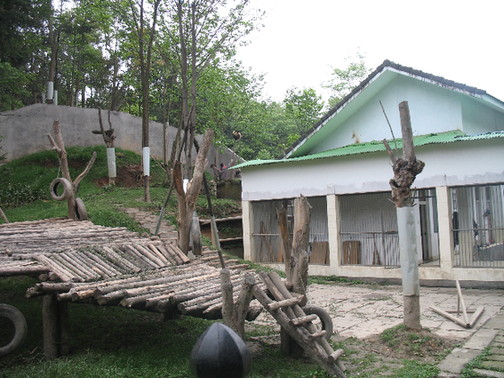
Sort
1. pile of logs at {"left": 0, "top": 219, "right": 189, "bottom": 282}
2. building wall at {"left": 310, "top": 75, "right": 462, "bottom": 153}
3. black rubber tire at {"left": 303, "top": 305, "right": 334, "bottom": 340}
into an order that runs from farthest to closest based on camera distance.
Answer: building wall at {"left": 310, "top": 75, "right": 462, "bottom": 153}, pile of logs at {"left": 0, "top": 219, "right": 189, "bottom": 282}, black rubber tire at {"left": 303, "top": 305, "right": 334, "bottom": 340}

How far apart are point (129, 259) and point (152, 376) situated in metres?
2.44

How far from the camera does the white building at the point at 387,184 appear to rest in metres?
11.4

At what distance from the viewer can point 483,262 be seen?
477 inches

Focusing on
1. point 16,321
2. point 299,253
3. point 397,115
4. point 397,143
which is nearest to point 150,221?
point 397,143

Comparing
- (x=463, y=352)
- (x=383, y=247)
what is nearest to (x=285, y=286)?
(x=463, y=352)

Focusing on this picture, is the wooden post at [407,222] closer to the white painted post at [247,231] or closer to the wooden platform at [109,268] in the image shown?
the wooden platform at [109,268]

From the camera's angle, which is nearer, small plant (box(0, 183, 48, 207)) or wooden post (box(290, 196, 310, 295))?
wooden post (box(290, 196, 310, 295))

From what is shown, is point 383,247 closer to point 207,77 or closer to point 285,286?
point 285,286

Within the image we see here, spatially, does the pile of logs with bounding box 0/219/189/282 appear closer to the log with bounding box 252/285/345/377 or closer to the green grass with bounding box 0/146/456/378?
the green grass with bounding box 0/146/456/378

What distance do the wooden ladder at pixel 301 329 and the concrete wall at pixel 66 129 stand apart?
14443mm

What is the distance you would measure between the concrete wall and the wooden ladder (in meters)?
14.4

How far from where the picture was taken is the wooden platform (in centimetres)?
578

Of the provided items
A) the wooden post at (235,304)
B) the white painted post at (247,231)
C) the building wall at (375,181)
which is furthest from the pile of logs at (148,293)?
the white painted post at (247,231)

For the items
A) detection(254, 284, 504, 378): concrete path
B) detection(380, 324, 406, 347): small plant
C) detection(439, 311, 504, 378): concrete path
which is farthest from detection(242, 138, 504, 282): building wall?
detection(380, 324, 406, 347): small plant
